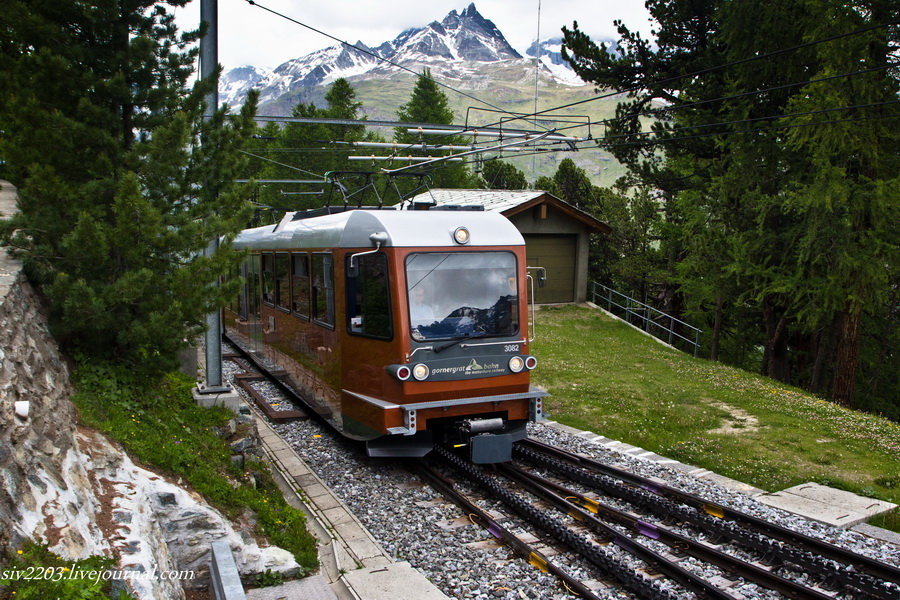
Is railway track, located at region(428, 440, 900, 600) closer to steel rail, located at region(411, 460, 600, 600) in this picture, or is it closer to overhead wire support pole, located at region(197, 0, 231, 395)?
steel rail, located at region(411, 460, 600, 600)

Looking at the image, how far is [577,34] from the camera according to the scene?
2302cm

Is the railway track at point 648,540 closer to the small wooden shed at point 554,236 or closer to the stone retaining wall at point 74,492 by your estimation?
the stone retaining wall at point 74,492

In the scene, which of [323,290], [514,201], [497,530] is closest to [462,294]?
[323,290]

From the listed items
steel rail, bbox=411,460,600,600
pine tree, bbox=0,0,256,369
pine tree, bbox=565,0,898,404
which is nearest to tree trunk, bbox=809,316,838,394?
pine tree, bbox=565,0,898,404

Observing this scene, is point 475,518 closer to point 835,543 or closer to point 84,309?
point 835,543

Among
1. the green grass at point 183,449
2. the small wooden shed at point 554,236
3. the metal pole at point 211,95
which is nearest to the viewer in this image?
the green grass at point 183,449

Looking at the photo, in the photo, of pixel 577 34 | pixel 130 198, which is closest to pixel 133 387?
pixel 130 198

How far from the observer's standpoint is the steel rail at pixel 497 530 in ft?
19.6

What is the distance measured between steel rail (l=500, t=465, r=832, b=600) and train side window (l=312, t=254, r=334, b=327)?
3.52 metres

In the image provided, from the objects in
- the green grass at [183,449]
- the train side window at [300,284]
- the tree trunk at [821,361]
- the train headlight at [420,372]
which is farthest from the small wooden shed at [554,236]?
the green grass at [183,449]

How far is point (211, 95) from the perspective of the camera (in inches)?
331

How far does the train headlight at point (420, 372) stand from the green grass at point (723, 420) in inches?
166

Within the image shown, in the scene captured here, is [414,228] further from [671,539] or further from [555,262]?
[555,262]

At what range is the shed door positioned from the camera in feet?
88.3
